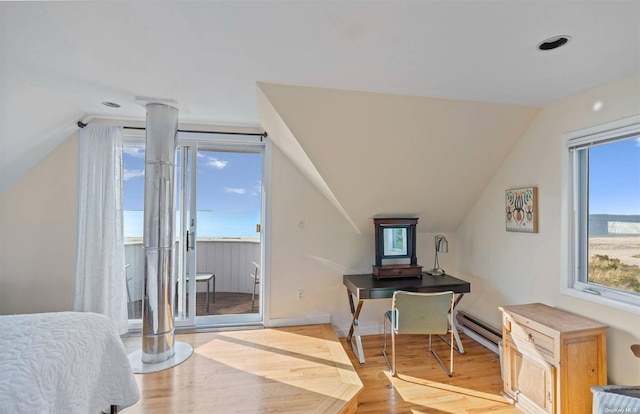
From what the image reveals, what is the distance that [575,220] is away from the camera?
2.28 m

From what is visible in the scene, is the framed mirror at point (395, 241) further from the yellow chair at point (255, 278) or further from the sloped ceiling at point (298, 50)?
the yellow chair at point (255, 278)

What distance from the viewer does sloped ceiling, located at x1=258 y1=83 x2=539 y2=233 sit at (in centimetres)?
231

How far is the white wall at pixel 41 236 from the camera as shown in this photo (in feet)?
9.55

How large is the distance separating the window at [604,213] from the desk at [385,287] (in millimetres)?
983

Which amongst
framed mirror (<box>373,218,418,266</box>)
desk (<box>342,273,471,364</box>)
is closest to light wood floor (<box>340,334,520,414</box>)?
desk (<box>342,273,471,364</box>)

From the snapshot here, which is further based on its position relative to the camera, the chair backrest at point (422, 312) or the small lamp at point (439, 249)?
the small lamp at point (439, 249)

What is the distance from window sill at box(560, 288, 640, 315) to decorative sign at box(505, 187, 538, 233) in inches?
21.0

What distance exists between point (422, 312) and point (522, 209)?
1.29 meters

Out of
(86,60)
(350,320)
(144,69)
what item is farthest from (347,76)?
(350,320)

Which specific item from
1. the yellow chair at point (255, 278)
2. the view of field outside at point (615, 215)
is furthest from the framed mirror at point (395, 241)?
the yellow chair at point (255, 278)

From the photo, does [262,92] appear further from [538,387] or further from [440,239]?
[538,387]

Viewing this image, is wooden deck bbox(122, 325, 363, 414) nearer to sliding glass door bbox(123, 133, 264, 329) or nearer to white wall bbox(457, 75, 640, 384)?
sliding glass door bbox(123, 133, 264, 329)

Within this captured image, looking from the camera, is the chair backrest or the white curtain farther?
the white curtain

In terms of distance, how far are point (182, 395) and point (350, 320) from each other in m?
1.92
